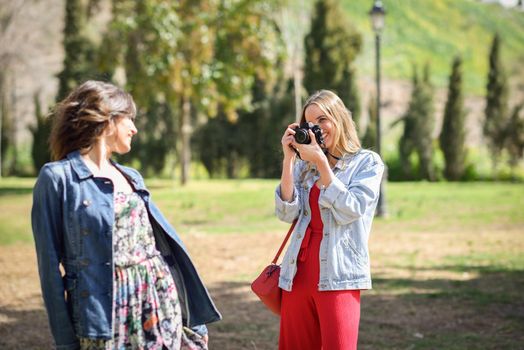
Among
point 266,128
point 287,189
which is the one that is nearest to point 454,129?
point 266,128

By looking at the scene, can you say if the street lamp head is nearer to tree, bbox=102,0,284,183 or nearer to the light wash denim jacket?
tree, bbox=102,0,284,183

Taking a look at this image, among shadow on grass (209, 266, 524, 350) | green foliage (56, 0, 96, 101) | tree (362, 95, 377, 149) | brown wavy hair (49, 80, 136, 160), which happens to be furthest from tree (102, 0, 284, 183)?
brown wavy hair (49, 80, 136, 160)

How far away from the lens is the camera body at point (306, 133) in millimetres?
3824

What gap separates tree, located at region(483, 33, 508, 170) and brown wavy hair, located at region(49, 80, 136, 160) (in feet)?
95.9

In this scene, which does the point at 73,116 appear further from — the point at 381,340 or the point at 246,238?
the point at 246,238

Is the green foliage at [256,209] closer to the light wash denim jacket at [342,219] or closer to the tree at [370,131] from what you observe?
the tree at [370,131]

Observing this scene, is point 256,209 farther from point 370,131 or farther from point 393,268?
point 370,131

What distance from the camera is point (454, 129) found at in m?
30.5

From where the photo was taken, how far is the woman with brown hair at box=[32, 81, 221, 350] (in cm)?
306

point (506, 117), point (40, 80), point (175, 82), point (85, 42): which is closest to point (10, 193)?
point (175, 82)

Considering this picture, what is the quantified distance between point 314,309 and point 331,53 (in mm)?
27599

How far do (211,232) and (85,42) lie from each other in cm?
1769

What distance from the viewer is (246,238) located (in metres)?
13.8

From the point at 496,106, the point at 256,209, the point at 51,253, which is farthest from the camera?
the point at 496,106
